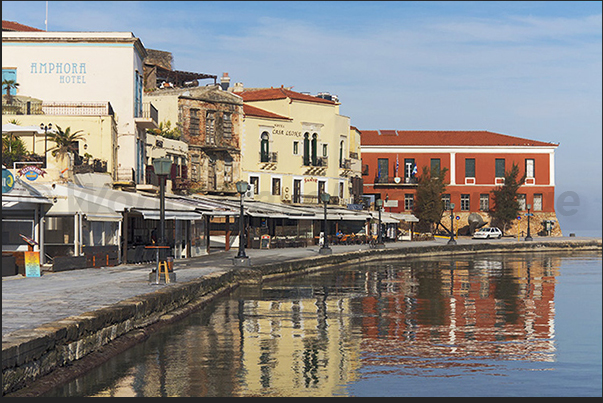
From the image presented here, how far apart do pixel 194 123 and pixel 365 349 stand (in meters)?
41.3

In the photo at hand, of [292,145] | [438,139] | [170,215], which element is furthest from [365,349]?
[438,139]

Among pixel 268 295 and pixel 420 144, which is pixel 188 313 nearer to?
pixel 268 295

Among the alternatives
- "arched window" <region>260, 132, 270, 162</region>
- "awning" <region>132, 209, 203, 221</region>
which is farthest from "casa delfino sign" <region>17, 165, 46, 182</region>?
"arched window" <region>260, 132, 270, 162</region>

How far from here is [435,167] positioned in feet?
259

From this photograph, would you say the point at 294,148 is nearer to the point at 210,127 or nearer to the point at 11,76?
the point at 210,127

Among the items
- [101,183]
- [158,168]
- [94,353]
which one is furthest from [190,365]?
[101,183]

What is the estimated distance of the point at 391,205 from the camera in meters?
77.6

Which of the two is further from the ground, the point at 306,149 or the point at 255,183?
the point at 306,149

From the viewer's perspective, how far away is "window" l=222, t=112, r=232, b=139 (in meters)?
57.2

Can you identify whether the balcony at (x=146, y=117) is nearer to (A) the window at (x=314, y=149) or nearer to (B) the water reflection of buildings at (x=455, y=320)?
(B) the water reflection of buildings at (x=455, y=320)

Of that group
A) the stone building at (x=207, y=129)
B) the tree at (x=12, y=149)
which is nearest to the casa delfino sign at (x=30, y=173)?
the tree at (x=12, y=149)

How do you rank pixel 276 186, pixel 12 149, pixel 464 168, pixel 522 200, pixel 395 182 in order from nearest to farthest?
pixel 12 149
pixel 276 186
pixel 395 182
pixel 464 168
pixel 522 200

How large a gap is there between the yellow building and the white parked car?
14860 millimetres

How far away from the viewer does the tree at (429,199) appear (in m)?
76.4
